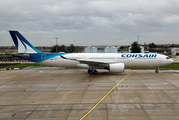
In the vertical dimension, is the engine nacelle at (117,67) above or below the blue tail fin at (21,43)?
below

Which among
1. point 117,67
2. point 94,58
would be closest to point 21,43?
point 94,58

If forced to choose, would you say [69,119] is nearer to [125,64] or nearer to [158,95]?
[158,95]

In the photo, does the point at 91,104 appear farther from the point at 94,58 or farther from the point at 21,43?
the point at 21,43

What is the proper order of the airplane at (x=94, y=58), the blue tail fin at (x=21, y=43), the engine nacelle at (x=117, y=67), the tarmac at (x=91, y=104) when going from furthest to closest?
the blue tail fin at (x=21, y=43) < the airplane at (x=94, y=58) < the engine nacelle at (x=117, y=67) < the tarmac at (x=91, y=104)

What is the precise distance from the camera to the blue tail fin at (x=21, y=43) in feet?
72.9

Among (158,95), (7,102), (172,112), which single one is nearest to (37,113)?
(7,102)

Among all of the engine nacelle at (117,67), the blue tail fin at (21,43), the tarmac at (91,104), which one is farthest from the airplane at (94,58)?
the tarmac at (91,104)

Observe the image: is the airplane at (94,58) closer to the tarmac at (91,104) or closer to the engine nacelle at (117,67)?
the engine nacelle at (117,67)

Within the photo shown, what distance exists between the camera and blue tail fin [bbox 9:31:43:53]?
2222 cm

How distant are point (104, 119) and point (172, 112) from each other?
14.4ft

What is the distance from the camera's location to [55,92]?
13.5 metres

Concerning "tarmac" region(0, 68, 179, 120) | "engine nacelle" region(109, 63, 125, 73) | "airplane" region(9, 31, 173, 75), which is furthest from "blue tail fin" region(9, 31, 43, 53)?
"engine nacelle" region(109, 63, 125, 73)

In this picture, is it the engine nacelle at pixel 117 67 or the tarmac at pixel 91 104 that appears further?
the engine nacelle at pixel 117 67

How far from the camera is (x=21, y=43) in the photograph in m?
22.8
